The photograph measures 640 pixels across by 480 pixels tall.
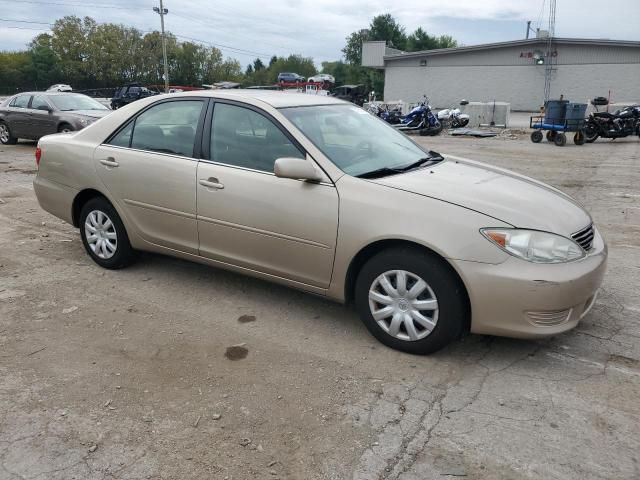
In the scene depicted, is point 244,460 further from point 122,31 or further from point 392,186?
point 122,31

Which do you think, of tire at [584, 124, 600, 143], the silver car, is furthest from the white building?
the silver car

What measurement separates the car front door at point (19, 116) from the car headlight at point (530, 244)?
14726mm

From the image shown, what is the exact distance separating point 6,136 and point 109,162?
13279mm

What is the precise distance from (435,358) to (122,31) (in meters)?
86.6

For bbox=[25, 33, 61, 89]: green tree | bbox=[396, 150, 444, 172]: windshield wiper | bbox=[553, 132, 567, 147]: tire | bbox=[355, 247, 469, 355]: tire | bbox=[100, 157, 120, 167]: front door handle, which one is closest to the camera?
bbox=[355, 247, 469, 355]: tire

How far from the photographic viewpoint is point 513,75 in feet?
124

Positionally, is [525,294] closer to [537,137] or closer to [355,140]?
[355,140]

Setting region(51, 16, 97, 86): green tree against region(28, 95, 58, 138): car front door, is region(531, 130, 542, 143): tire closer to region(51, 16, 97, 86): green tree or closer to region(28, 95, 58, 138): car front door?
Result: region(28, 95, 58, 138): car front door

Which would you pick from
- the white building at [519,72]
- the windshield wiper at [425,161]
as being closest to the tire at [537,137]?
the windshield wiper at [425,161]

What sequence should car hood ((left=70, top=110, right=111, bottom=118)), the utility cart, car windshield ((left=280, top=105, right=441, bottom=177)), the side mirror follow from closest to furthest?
the side mirror < car windshield ((left=280, top=105, right=441, bottom=177)) < car hood ((left=70, top=110, right=111, bottom=118)) < the utility cart

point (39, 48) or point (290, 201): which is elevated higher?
point (39, 48)

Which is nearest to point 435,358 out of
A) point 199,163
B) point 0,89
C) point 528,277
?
point 528,277

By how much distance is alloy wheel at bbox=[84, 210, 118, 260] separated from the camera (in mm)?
4922

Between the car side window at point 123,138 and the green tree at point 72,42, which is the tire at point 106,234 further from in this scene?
the green tree at point 72,42
